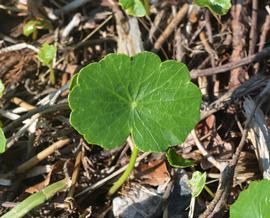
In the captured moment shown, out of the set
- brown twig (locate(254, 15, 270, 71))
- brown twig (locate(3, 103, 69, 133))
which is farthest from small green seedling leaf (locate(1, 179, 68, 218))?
brown twig (locate(254, 15, 270, 71))

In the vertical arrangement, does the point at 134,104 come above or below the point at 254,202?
above

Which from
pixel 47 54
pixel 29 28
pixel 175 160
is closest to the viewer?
pixel 175 160

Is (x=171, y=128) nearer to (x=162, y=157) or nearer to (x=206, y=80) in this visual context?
(x=162, y=157)

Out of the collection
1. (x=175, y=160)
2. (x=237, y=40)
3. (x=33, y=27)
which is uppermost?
(x=33, y=27)

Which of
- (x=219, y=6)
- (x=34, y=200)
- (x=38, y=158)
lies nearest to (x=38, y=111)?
(x=38, y=158)

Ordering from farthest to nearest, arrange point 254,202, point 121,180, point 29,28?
1. point 29,28
2. point 121,180
3. point 254,202

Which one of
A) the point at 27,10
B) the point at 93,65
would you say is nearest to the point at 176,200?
the point at 93,65

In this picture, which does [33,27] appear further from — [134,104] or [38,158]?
[134,104]
